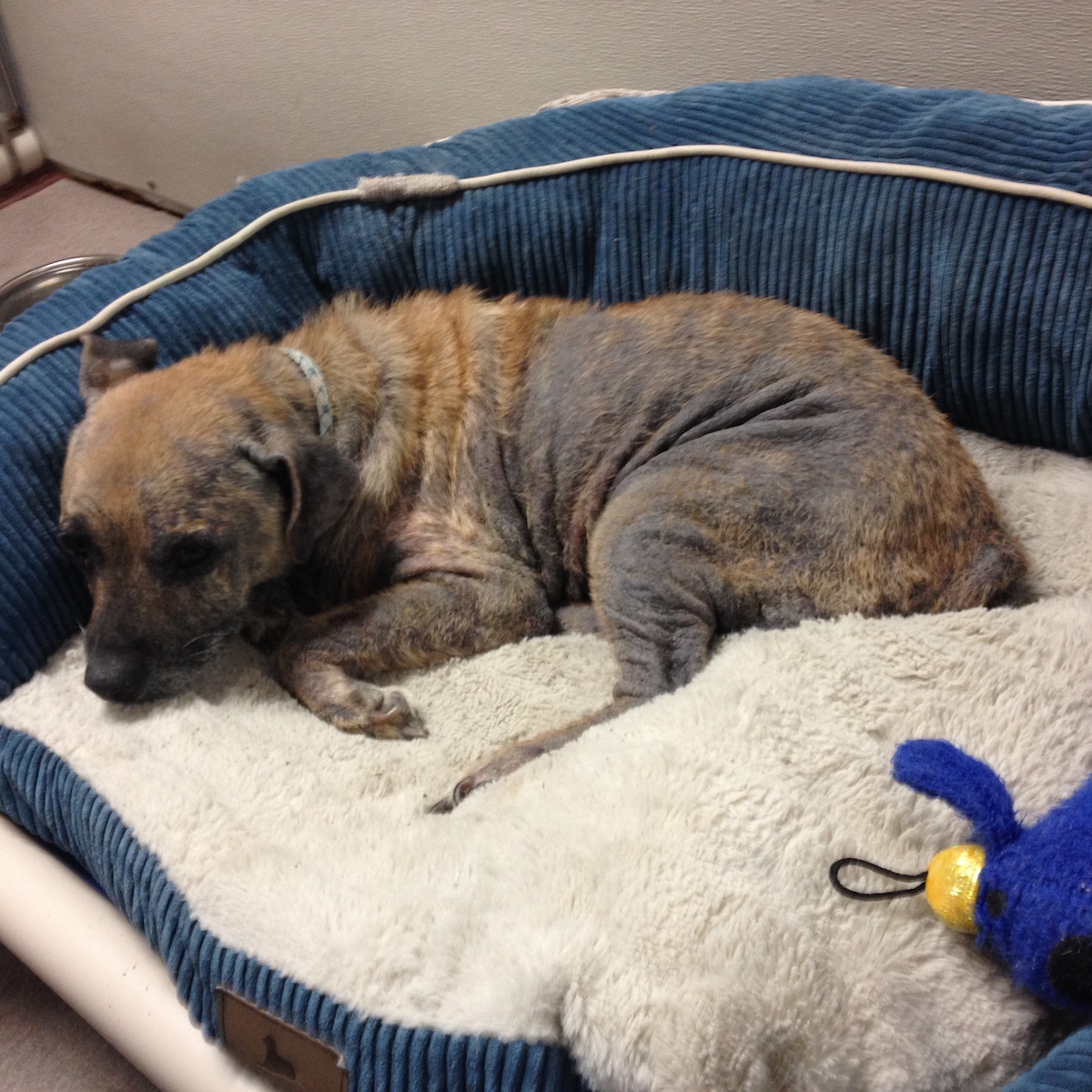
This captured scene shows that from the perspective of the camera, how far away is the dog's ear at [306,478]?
2346 millimetres

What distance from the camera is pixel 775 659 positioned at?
2.11 m

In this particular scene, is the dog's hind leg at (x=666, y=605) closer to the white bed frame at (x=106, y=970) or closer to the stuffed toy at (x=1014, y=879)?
the stuffed toy at (x=1014, y=879)

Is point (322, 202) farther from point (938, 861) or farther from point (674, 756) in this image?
point (938, 861)

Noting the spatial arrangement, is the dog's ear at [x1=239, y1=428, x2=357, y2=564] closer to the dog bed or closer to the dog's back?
the dog bed

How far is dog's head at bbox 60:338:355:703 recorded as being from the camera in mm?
2211

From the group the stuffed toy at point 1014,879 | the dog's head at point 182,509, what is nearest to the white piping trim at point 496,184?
the dog's head at point 182,509

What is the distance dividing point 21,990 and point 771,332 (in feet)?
8.54

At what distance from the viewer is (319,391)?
8.47ft

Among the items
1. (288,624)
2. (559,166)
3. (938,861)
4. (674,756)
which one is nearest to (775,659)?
(674,756)

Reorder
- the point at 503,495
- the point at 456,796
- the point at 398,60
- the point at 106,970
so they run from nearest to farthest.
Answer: the point at 106,970 → the point at 456,796 → the point at 503,495 → the point at 398,60

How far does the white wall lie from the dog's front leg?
74.0 inches

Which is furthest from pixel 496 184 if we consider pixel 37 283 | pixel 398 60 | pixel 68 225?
pixel 68 225

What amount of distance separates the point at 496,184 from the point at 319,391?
0.89 meters

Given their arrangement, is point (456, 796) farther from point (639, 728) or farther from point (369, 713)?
point (639, 728)
